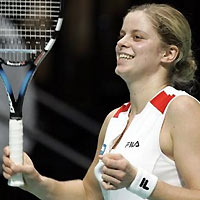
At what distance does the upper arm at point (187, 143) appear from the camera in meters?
3.07

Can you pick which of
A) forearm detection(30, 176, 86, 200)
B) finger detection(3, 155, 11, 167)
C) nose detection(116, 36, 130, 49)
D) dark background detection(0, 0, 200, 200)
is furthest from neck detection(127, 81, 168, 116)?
dark background detection(0, 0, 200, 200)

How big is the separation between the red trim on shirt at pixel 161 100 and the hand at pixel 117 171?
1.35 feet

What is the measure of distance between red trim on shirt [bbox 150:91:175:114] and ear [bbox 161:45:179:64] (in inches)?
6.0

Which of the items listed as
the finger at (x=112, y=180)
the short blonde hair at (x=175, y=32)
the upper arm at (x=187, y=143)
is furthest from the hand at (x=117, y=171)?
the short blonde hair at (x=175, y=32)

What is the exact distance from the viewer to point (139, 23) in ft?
11.1

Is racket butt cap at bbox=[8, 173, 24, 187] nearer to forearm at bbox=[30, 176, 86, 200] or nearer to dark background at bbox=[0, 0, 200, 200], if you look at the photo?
forearm at bbox=[30, 176, 86, 200]

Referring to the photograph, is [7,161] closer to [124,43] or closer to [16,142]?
[16,142]

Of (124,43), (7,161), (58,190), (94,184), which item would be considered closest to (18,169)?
(7,161)

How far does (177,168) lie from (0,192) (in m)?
2.41

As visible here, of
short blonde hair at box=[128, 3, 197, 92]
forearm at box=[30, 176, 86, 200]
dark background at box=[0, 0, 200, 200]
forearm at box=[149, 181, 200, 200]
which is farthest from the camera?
dark background at box=[0, 0, 200, 200]

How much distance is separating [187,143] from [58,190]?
0.76 meters

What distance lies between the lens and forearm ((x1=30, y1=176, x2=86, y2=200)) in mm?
3506

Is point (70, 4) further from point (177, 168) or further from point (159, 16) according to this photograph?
point (177, 168)

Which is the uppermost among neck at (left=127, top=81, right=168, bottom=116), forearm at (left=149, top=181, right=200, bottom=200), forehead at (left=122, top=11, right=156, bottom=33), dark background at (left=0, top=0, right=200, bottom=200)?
forehead at (left=122, top=11, right=156, bottom=33)
